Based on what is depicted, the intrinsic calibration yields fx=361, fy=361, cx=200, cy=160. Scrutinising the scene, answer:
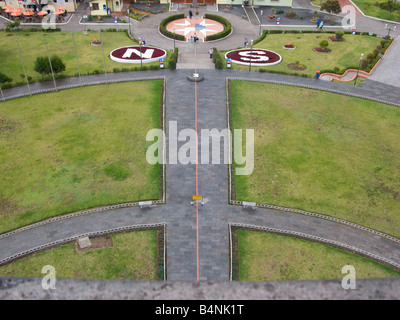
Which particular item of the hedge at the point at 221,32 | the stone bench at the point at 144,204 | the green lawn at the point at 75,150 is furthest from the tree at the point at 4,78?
the hedge at the point at 221,32

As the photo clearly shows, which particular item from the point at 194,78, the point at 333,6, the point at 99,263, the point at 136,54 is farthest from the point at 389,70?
the point at 99,263

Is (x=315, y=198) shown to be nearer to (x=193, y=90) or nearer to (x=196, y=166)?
(x=196, y=166)

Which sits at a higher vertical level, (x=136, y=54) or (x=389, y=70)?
(x=136, y=54)

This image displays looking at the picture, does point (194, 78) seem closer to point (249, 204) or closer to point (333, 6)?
point (249, 204)
